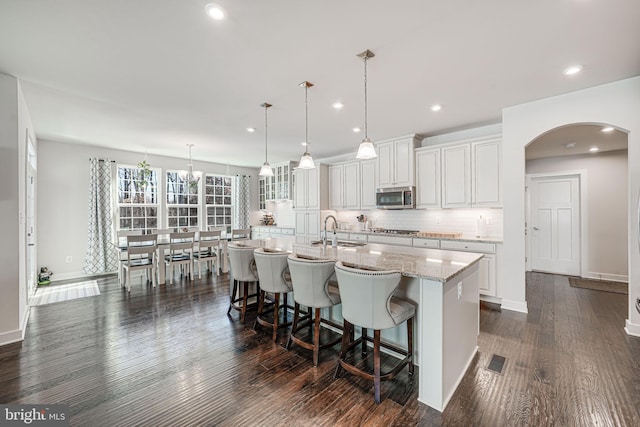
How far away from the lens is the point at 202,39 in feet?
6.98

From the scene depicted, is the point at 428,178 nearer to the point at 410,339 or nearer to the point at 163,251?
the point at 410,339

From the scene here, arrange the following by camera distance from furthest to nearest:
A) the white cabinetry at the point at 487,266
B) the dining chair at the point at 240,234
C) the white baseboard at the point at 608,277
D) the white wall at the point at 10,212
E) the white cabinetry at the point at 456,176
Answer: the dining chair at the point at 240,234 → the white baseboard at the point at 608,277 → the white cabinetry at the point at 456,176 → the white cabinetry at the point at 487,266 → the white wall at the point at 10,212

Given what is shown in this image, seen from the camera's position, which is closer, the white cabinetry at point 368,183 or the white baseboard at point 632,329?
the white baseboard at point 632,329

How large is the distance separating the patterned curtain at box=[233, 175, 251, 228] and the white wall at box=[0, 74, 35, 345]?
504 centimetres

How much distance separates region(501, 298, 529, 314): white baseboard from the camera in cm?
353

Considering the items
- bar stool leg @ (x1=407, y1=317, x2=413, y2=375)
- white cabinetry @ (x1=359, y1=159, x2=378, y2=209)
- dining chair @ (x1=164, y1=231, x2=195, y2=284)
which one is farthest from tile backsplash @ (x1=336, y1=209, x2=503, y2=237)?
dining chair @ (x1=164, y1=231, x2=195, y2=284)

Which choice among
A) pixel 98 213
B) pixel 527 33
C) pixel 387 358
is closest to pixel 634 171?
pixel 527 33

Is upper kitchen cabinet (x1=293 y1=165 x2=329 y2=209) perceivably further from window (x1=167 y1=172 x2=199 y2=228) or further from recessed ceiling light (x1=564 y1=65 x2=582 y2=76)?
recessed ceiling light (x1=564 y1=65 x2=582 y2=76)

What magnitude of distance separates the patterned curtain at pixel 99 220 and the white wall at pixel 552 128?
23.6ft

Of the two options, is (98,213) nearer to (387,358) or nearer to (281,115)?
(281,115)

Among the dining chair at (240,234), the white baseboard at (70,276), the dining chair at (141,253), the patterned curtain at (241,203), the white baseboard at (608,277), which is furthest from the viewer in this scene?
the patterned curtain at (241,203)

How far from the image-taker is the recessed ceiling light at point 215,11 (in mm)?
1761

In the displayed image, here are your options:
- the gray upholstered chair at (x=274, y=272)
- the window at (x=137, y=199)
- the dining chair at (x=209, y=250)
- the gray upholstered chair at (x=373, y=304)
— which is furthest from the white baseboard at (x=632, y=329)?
the window at (x=137, y=199)

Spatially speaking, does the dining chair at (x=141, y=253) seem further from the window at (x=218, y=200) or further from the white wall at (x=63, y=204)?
the window at (x=218, y=200)
